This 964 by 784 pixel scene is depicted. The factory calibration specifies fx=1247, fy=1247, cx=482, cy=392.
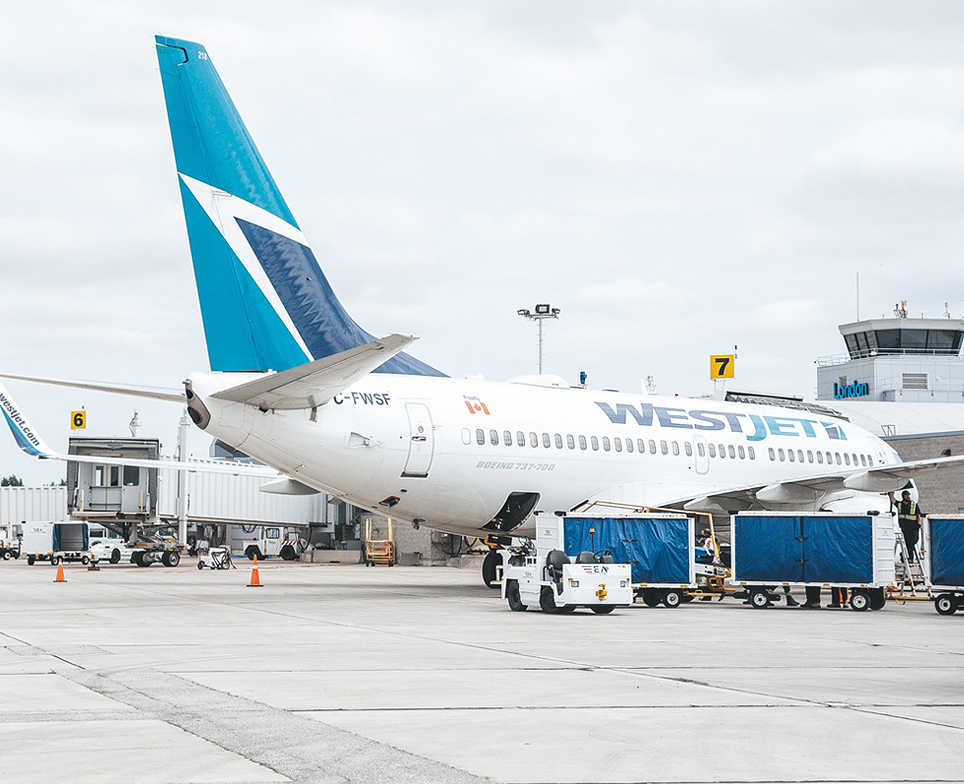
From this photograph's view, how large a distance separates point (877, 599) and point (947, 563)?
1.68 meters

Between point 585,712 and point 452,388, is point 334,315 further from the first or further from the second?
point 585,712

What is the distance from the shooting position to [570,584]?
68.6 ft

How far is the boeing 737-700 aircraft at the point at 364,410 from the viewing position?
74.1 feet

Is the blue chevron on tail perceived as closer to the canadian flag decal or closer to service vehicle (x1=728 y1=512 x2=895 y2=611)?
the canadian flag decal

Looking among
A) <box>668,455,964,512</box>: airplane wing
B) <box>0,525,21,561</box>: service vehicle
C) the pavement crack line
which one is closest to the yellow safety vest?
<box>668,455,964,512</box>: airplane wing

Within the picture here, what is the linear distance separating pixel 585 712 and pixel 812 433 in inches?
1008

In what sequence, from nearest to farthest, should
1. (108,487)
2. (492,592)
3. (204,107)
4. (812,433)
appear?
(204,107)
(492,592)
(812,433)
(108,487)

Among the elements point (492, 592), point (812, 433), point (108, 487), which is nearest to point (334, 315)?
point (492, 592)

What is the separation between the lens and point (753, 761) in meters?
7.72

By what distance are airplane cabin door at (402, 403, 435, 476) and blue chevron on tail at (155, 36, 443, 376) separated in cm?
232

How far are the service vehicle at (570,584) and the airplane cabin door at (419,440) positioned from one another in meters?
3.42

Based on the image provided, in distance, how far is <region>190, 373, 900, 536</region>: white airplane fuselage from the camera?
76.4ft

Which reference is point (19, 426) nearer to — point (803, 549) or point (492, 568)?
point (492, 568)

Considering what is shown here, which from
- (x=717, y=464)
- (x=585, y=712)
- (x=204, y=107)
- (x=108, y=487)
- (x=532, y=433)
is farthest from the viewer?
(x=108, y=487)
